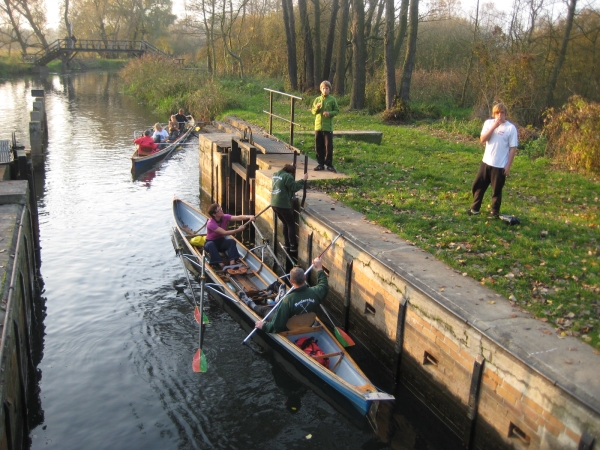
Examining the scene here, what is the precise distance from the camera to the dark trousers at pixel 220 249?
11316 millimetres

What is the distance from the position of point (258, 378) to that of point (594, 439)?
4.70 metres

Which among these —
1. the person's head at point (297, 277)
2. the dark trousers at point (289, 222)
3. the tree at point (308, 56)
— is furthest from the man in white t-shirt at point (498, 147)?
the tree at point (308, 56)

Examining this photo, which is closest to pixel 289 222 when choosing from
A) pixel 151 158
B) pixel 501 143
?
pixel 501 143

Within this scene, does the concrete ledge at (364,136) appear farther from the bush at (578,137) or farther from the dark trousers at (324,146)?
the bush at (578,137)

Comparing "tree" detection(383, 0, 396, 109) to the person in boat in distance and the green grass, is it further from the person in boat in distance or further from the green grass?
the person in boat in distance

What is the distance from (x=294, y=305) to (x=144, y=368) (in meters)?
2.48

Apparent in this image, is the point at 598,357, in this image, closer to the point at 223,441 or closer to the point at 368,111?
the point at 223,441

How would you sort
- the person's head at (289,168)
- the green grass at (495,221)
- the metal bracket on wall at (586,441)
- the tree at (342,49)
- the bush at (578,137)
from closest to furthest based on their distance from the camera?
the metal bracket on wall at (586,441)
the green grass at (495,221)
the person's head at (289,168)
the bush at (578,137)
the tree at (342,49)

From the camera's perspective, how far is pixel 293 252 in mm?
11633

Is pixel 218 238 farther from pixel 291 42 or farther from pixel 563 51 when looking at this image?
pixel 291 42

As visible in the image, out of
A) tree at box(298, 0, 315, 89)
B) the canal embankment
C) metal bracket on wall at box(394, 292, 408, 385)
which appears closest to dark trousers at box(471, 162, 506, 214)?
the canal embankment

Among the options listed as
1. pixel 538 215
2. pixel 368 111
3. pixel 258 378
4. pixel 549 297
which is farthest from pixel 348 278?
pixel 368 111

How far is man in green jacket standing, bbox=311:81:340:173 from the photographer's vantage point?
42.8 feet

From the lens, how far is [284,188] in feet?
36.0
